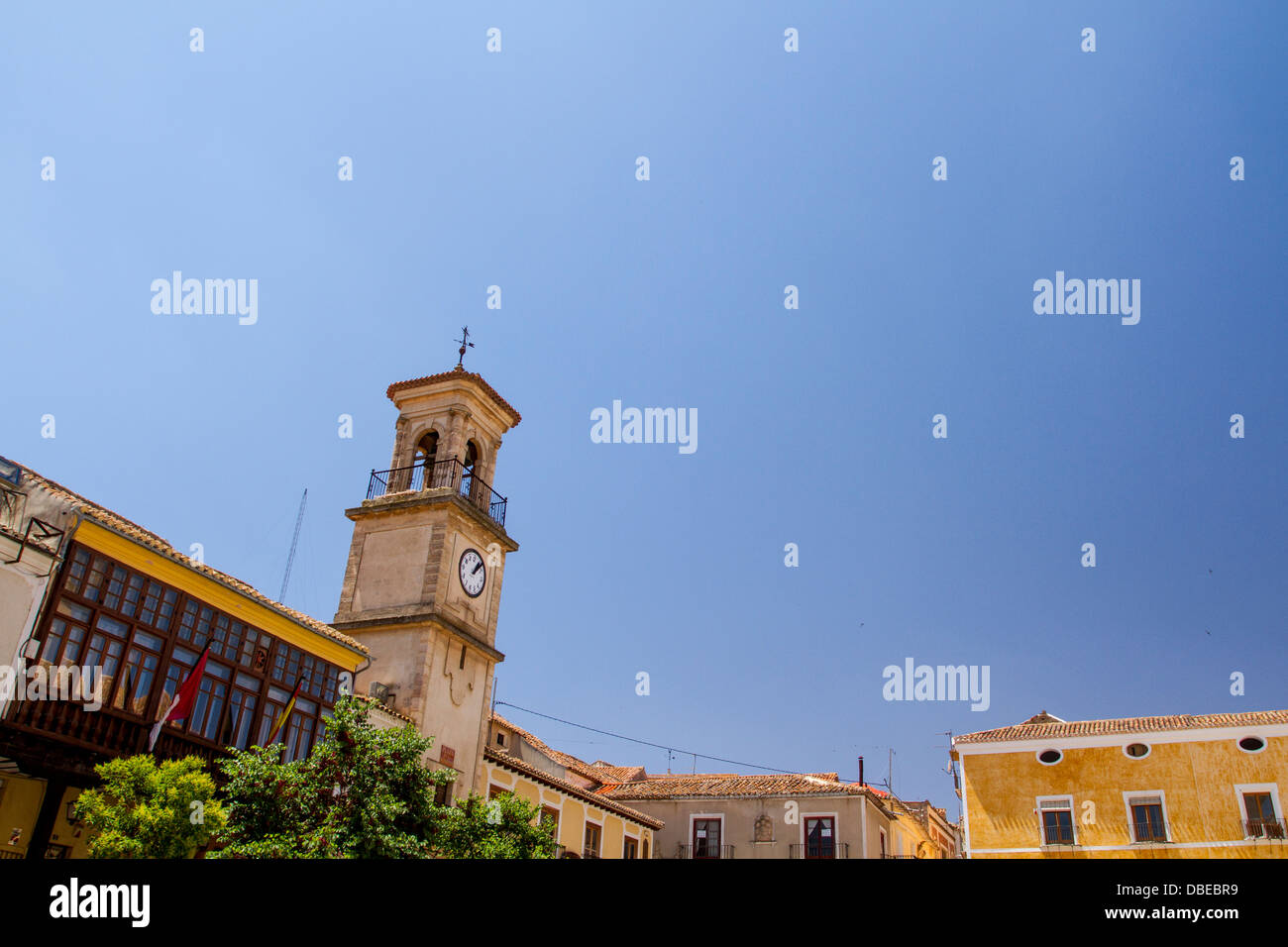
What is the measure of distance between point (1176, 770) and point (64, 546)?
33740mm

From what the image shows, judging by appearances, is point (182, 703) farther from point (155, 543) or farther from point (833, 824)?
point (833, 824)

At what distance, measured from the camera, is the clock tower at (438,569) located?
82.4ft

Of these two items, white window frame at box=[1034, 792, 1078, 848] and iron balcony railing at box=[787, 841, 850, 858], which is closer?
white window frame at box=[1034, 792, 1078, 848]

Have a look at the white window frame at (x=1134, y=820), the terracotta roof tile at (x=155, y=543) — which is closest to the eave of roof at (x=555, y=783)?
the terracotta roof tile at (x=155, y=543)

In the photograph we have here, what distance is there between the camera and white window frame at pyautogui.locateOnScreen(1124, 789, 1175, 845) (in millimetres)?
32312

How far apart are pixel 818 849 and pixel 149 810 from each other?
30301 mm

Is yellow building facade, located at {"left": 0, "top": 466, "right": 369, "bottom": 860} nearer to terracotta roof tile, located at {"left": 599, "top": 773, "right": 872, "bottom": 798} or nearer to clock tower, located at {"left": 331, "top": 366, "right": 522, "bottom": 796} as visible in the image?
clock tower, located at {"left": 331, "top": 366, "right": 522, "bottom": 796}

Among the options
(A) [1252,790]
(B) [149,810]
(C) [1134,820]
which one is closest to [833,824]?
(C) [1134,820]

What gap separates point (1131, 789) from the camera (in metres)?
33.2

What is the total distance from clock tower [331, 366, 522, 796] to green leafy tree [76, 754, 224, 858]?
10.1m

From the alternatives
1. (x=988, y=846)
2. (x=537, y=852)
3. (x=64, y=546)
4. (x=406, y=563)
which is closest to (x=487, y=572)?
(x=406, y=563)

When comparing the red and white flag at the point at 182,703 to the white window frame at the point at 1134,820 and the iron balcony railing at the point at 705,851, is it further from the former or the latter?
the white window frame at the point at 1134,820

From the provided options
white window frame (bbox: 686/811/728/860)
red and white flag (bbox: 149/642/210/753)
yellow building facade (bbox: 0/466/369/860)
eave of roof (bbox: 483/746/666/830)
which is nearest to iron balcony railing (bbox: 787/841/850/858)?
white window frame (bbox: 686/811/728/860)

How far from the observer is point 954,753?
36.5 meters
